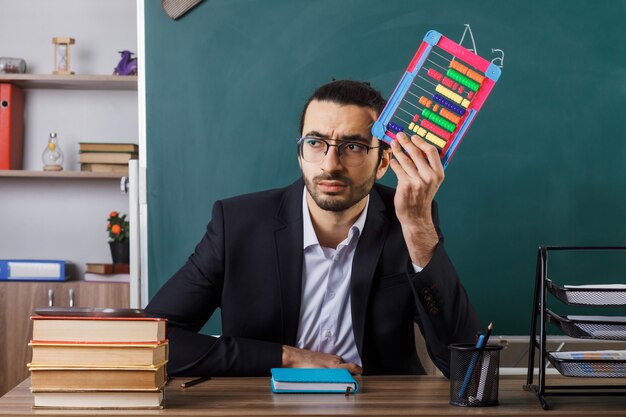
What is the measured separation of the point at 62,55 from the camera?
4.12m

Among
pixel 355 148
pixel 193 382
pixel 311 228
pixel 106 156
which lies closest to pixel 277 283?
pixel 311 228

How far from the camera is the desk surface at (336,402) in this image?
1.42 metres

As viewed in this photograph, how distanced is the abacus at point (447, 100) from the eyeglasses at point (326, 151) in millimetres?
242

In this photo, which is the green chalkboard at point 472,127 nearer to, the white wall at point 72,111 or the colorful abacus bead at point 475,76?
the colorful abacus bead at point 475,76

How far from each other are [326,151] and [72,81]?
229 cm

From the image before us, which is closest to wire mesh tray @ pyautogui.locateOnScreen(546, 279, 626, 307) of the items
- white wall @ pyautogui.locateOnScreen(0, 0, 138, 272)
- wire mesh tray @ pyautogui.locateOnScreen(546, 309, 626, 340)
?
wire mesh tray @ pyautogui.locateOnScreen(546, 309, 626, 340)

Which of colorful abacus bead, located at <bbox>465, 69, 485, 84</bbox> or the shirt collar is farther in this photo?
the shirt collar

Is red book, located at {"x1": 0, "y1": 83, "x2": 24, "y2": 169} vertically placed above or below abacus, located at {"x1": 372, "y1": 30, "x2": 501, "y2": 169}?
above

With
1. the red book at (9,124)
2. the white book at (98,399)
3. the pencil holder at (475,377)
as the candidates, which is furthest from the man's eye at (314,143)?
the red book at (9,124)

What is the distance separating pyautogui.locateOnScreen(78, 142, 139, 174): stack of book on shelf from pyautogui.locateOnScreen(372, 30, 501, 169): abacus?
2.31 metres

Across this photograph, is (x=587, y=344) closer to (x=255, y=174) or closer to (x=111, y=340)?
(x=255, y=174)

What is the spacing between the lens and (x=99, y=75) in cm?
400

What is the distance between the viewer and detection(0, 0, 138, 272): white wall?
4227 millimetres

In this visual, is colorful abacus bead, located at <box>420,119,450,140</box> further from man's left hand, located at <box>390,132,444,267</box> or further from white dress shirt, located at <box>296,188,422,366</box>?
white dress shirt, located at <box>296,188,422,366</box>
